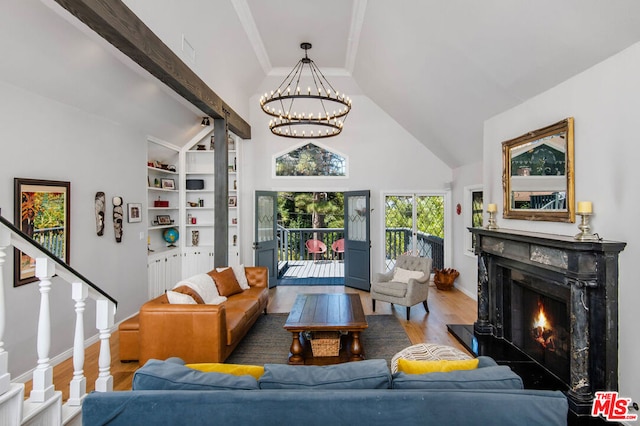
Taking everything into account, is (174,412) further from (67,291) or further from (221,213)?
(221,213)

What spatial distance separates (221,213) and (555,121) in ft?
14.0

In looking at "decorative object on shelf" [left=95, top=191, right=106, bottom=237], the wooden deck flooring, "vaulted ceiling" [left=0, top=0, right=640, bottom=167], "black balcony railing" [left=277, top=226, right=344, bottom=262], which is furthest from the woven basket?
"black balcony railing" [left=277, top=226, right=344, bottom=262]

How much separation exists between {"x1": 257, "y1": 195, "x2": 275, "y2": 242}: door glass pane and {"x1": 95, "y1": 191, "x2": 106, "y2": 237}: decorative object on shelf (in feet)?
8.98

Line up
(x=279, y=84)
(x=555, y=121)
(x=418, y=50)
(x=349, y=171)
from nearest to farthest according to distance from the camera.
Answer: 1. (x=555, y=121)
2. (x=418, y=50)
3. (x=279, y=84)
4. (x=349, y=171)

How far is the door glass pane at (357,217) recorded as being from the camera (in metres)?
6.54

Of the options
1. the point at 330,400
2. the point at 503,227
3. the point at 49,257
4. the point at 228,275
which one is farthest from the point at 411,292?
the point at 49,257

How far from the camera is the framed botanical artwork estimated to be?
301 centimetres

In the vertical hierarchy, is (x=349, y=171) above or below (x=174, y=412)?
above

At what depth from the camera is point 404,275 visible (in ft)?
17.0

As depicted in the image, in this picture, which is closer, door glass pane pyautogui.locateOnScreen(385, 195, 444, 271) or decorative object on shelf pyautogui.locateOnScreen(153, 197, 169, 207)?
decorative object on shelf pyautogui.locateOnScreen(153, 197, 169, 207)

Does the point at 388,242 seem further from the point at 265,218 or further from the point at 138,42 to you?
the point at 138,42

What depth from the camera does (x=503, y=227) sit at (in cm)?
393

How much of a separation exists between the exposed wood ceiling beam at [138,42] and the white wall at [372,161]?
2488mm

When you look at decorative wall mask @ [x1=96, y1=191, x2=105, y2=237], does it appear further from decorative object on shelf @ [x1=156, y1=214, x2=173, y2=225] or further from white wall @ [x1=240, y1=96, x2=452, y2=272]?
white wall @ [x1=240, y1=96, x2=452, y2=272]
